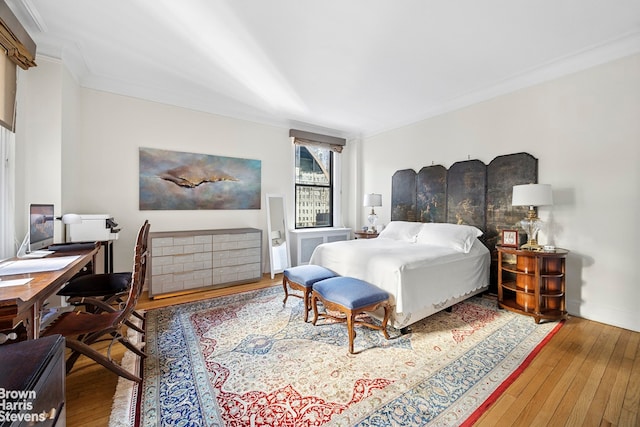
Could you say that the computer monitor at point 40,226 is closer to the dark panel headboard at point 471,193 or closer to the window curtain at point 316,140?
the window curtain at point 316,140

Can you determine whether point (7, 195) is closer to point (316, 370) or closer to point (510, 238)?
point (316, 370)

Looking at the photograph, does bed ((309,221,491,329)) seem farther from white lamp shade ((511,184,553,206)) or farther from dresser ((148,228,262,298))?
dresser ((148,228,262,298))

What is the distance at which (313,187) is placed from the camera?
548cm

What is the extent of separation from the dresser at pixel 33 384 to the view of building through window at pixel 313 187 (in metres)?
4.44

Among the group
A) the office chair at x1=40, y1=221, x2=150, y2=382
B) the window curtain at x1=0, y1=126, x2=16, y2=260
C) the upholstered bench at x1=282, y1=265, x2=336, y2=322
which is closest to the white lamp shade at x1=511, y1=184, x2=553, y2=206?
the upholstered bench at x1=282, y1=265, x2=336, y2=322

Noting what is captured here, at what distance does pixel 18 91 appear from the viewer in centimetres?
248

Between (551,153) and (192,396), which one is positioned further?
(551,153)

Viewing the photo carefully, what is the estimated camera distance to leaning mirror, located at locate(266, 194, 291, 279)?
4648mm

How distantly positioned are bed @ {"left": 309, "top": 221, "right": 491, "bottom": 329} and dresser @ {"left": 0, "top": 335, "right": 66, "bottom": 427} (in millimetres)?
2257

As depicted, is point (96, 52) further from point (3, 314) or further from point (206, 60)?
point (3, 314)

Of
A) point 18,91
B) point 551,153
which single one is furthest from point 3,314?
point 551,153

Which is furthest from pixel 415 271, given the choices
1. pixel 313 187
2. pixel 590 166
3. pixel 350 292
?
pixel 313 187

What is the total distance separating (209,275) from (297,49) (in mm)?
3089

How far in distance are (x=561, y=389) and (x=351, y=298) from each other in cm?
151
